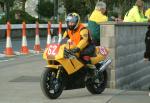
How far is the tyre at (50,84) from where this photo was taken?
10.2 m

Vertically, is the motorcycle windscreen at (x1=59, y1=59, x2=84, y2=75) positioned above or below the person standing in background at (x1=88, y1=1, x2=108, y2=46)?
below

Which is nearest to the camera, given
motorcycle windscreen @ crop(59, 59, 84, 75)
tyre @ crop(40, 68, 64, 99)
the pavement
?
tyre @ crop(40, 68, 64, 99)

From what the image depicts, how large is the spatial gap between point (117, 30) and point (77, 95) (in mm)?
2116

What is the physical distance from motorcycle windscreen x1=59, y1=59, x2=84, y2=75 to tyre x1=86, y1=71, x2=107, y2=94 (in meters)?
0.57

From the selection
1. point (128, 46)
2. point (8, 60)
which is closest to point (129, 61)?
point (128, 46)

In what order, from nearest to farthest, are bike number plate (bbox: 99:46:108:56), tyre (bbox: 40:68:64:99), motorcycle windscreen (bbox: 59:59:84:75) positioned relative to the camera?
tyre (bbox: 40:68:64:99) < motorcycle windscreen (bbox: 59:59:84:75) < bike number plate (bbox: 99:46:108:56)

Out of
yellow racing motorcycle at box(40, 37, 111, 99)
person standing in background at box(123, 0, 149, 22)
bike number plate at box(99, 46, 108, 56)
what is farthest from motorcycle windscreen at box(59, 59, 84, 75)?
person standing in background at box(123, 0, 149, 22)

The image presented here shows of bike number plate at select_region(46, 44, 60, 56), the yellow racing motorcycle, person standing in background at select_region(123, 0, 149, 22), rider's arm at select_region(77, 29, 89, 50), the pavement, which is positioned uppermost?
person standing in background at select_region(123, 0, 149, 22)

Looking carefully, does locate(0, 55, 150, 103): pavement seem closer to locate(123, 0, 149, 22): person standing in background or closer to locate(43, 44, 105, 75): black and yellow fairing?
locate(43, 44, 105, 75): black and yellow fairing

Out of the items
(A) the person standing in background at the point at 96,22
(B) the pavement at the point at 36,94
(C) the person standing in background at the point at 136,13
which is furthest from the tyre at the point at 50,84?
(C) the person standing in background at the point at 136,13

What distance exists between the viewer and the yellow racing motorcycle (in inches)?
405

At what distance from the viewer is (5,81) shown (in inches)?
518

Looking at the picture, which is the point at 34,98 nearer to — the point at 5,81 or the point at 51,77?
the point at 51,77

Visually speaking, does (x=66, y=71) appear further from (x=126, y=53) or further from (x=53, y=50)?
(x=126, y=53)
